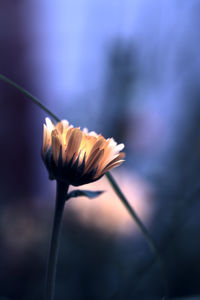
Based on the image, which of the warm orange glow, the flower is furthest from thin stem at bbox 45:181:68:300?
the warm orange glow

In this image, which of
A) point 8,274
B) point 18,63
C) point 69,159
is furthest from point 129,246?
point 18,63

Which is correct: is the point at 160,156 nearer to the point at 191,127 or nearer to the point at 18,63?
the point at 191,127

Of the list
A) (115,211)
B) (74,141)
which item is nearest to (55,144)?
(74,141)

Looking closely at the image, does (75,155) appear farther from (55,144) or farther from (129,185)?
(129,185)

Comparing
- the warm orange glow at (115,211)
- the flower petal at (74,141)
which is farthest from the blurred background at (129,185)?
the flower petal at (74,141)

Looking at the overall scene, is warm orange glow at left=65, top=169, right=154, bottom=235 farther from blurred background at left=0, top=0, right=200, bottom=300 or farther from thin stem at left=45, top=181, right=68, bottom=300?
thin stem at left=45, top=181, right=68, bottom=300

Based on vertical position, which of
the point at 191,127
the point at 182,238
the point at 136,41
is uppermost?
the point at 136,41

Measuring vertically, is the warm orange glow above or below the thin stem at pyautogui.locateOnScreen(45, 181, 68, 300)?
above

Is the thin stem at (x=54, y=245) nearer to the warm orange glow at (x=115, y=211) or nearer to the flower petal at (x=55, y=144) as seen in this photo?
the flower petal at (x=55, y=144)
